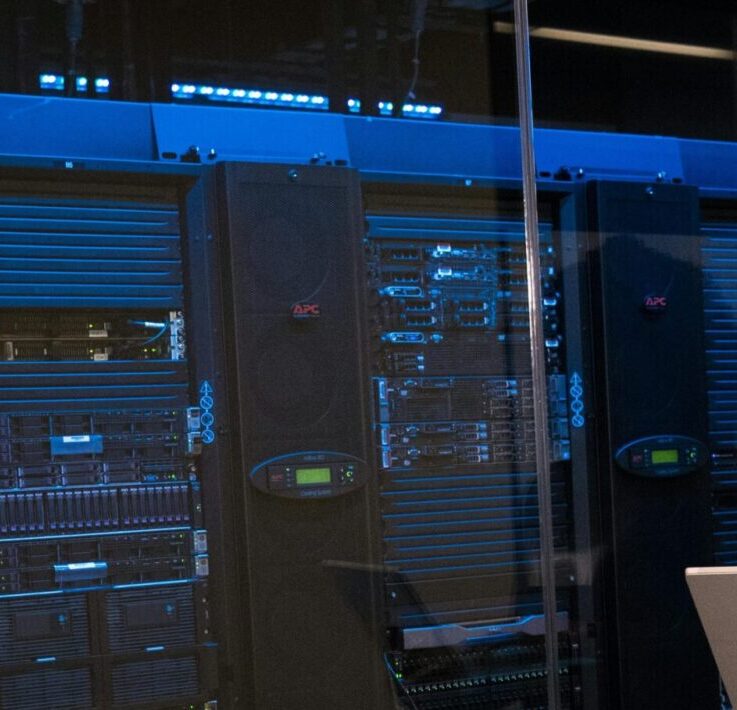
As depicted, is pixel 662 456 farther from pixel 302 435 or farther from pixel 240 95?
pixel 240 95

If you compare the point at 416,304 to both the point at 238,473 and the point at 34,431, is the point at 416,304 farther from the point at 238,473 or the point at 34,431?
the point at 34,431

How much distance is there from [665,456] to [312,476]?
109 cm

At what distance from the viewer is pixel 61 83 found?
313cm

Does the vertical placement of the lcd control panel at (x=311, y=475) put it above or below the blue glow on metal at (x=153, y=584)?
above

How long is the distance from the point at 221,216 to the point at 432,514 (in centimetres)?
101

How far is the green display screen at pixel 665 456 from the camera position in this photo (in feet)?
10.8

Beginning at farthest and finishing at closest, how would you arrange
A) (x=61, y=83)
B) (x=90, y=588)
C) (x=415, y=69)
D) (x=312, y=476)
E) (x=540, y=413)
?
1. (x=415, y=69)
2. (x=540, y=413)
3. (x=61, y=83)
4. (x=312, y=476)
5. (x=90, y=588)

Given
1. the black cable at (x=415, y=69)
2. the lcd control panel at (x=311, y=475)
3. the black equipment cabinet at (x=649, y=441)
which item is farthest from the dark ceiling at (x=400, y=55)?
the lcd control panel at (x=311, y=475)

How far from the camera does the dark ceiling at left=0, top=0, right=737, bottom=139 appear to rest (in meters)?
3.26

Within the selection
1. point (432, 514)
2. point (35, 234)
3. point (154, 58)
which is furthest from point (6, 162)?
point (432, 514)

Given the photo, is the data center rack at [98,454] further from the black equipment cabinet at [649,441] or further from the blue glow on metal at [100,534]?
the black equipment cabinet at [649,441]

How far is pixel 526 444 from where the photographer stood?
329 centimetres

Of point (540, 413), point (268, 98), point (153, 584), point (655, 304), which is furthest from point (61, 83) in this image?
point (655, 304)

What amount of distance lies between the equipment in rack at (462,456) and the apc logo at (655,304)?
9.9 inches
